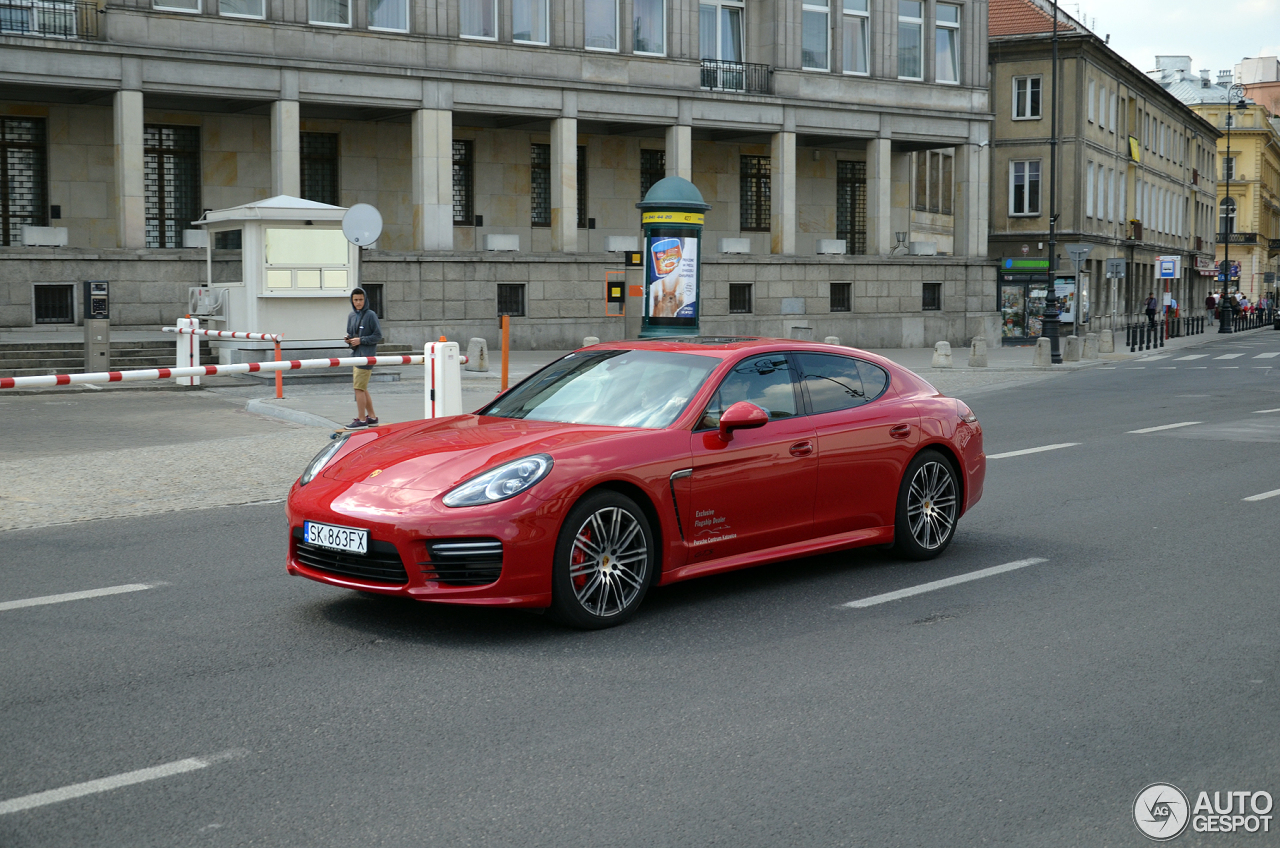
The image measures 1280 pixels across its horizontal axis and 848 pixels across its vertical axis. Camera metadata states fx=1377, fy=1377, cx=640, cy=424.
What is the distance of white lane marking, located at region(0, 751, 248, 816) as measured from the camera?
4379mm

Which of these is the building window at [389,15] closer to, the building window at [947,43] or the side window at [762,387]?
the building window at [947,43]

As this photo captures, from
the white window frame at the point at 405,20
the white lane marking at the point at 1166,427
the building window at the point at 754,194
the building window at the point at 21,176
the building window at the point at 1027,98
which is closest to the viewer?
the white lane marking at the point at 1166,427

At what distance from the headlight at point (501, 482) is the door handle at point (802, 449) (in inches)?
65.5

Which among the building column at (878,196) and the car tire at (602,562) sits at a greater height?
the building column at (878,196)

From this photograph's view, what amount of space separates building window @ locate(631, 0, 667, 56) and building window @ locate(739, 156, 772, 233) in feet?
21.9

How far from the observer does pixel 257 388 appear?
2320 centimetres

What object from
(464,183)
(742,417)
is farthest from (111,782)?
(464,183)

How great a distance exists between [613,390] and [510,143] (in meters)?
33.7

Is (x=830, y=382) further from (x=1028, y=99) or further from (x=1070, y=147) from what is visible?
(x=1028, y=99)

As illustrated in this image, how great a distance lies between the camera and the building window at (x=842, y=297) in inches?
1689

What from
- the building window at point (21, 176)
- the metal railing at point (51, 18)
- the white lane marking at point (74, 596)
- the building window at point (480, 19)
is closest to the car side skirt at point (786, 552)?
the white lane marking at point (74, 596)

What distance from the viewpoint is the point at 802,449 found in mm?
7727

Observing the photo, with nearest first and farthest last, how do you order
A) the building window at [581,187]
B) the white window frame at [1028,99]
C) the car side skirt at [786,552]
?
the car side skirt at [786,552], the building window at [581,187], the white window frame at [1028,99]

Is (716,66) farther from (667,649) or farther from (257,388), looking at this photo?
(667,649)
